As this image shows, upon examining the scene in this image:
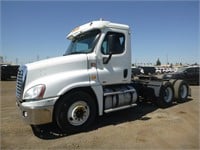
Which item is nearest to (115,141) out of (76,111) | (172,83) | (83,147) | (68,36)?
(83,147)

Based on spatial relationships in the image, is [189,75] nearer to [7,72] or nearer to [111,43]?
[111,43]

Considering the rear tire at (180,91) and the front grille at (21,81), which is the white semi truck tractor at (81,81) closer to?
the front grille at (21,81)

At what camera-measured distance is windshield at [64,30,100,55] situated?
21.3 feet

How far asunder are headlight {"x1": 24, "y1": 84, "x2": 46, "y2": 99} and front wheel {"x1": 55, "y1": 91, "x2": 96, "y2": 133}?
1.76 ft

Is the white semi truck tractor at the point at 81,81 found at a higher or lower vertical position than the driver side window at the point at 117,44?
lower

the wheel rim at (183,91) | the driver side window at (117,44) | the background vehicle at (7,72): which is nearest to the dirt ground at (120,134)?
the driver side window at (117,44)

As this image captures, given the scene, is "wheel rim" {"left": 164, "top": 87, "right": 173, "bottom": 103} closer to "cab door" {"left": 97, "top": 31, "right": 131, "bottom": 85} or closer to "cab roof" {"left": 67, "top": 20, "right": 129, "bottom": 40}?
"cab door" {"left": 97, "top": 31, "right": 131, "bottom": 85}

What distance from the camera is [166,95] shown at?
889cm

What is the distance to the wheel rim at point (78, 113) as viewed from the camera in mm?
5715

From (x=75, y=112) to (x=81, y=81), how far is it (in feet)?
2.70

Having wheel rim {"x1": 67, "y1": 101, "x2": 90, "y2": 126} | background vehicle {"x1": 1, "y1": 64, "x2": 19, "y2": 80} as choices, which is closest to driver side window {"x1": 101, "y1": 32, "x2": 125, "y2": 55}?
wheel rim {"x1": 67, "y1": 101, "x2": 90, "y2": 126}

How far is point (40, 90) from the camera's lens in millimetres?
5258

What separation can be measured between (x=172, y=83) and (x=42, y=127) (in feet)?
19.2

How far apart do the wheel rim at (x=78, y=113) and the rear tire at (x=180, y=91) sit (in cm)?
498
